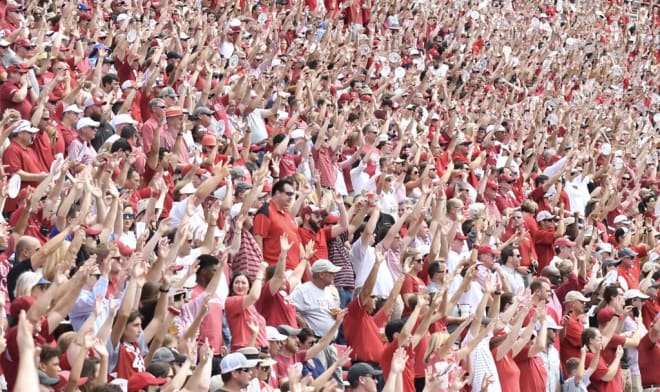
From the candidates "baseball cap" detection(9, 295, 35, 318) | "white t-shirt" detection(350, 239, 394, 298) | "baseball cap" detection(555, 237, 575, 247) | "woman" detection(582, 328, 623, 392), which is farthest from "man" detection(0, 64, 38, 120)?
"baseball cap" detection(555, 237, 575, 247)

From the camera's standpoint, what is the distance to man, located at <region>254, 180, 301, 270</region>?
10562mm

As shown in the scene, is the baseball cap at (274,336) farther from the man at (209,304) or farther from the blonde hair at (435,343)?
the blonde hair at (435,343)

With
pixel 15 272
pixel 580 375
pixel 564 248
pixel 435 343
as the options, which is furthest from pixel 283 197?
pixel 564 248

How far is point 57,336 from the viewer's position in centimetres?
780

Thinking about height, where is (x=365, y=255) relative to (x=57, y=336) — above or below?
below

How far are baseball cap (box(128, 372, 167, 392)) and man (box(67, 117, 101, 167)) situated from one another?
4.18m

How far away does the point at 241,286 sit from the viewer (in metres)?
8.79

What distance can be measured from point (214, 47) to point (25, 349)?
1127 centimetres

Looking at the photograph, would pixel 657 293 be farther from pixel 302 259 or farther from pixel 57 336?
pixel 57 336

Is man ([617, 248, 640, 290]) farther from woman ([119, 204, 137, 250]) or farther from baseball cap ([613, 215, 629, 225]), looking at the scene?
woman ([119, 204, 137, 250])

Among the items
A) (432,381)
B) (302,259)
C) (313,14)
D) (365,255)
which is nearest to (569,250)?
(365,255)

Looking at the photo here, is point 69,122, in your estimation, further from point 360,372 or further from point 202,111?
point 360,372

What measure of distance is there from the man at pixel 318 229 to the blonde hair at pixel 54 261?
3047 millimetres

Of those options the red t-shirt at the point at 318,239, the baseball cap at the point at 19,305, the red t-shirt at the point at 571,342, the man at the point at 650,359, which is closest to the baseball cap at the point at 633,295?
the man at the point at 650,359
